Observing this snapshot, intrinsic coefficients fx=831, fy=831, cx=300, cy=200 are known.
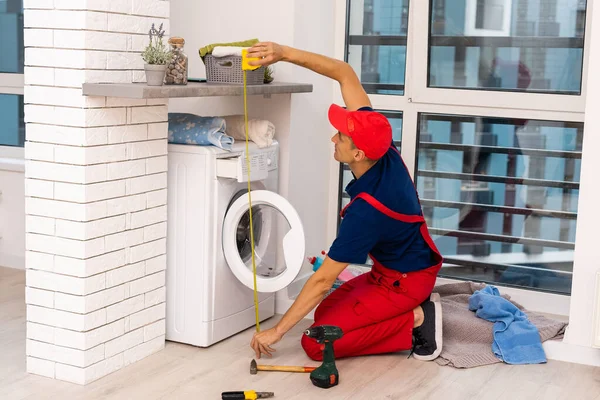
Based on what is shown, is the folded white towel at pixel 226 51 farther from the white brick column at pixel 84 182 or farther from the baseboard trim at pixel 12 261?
the baseboard trim at pixel 12 261

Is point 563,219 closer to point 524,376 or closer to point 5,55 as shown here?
point 524,376

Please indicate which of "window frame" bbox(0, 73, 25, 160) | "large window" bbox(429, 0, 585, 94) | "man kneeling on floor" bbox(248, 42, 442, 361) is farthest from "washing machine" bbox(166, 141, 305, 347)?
"window frame" bbox(0, 73, 25, 160)

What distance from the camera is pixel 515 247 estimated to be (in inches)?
162

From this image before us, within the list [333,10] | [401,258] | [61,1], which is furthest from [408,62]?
[61,1]

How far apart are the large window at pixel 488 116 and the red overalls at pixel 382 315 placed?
2.83 feet

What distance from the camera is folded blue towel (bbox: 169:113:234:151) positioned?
11.1 ft

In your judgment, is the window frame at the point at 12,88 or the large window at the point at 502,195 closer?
the large window at the point at 502,195

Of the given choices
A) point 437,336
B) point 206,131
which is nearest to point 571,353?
point 437,336

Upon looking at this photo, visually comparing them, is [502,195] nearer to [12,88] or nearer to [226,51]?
[226,51]

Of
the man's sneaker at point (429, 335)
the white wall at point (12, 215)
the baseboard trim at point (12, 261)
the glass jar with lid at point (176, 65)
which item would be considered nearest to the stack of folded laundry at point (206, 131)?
the glass jar with lid at point (176, 65)

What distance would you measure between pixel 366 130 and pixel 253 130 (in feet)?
2.35

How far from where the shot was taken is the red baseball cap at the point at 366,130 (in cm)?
310

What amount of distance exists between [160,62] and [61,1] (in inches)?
15.7

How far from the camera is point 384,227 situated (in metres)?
3.17
